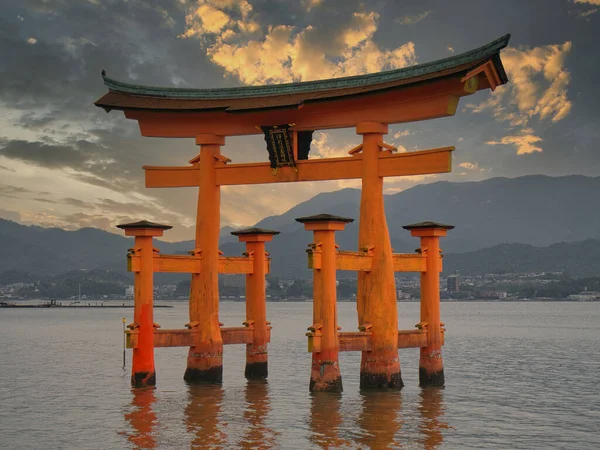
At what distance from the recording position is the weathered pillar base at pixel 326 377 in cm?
2372

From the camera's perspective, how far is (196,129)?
90.6ft

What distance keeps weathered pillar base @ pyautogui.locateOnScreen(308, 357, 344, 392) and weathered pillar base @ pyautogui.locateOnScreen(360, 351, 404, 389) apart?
3.84 feet

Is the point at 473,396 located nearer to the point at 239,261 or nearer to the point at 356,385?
the point at 356,385

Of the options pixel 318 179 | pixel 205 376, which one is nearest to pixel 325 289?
pixel 318 179

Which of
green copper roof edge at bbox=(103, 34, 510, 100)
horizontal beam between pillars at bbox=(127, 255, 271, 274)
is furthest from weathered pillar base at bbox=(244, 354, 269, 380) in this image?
green copper roof edge at bbox=(103, 34, 510, 100)

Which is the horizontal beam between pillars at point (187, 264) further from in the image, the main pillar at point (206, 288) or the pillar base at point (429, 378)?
the pillar base at point (429, 378)

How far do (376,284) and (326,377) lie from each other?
2998mm

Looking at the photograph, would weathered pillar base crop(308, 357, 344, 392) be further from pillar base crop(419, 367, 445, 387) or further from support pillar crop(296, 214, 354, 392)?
pillar base crop(419, 367, 445, 387)

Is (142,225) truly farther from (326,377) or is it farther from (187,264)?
(326,377)

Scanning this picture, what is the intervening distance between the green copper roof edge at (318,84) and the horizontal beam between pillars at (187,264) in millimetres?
5228

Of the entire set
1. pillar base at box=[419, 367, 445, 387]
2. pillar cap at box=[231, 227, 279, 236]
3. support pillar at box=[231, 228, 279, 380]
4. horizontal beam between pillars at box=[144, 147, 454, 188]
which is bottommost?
pillar base at box=[419, 367, 445, 387]

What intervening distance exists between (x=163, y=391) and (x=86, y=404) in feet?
7.97

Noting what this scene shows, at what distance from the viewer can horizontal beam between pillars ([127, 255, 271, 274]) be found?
2481cm

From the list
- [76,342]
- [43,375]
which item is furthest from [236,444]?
[76,342]
